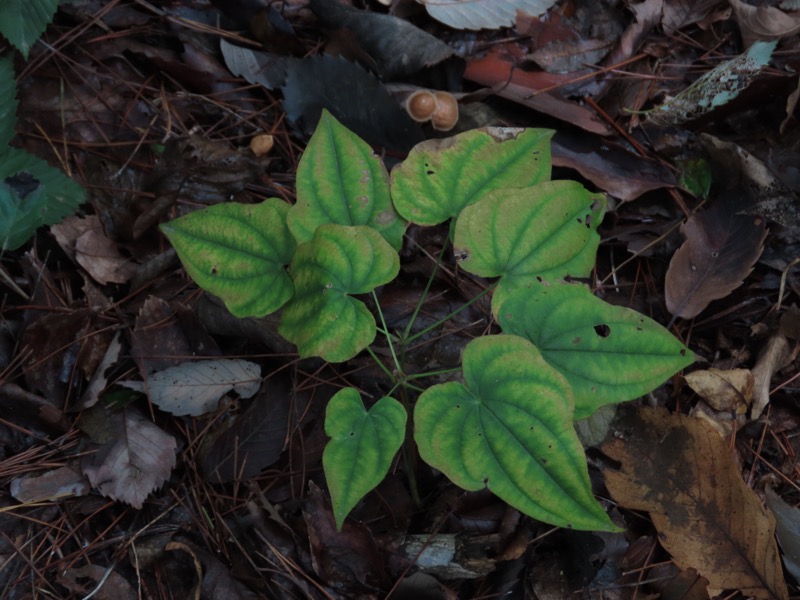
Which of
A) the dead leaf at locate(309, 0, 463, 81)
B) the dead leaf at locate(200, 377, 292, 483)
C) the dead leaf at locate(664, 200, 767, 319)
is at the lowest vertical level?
the dead leaf at locate(200, 377, 292, 483)

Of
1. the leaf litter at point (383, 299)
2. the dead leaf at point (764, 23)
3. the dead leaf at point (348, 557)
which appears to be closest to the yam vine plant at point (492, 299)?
the dead leaf at point (348, 557)

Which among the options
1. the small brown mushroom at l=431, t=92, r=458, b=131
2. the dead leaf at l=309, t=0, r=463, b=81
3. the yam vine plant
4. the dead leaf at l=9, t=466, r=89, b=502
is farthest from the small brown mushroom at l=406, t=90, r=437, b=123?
the dead leaf at l=9, t=466, r=89, b=502

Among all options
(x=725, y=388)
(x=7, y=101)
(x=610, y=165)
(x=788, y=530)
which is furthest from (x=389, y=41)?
(x=788, y=530)

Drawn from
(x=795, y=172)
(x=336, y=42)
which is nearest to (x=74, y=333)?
(x=336, y=42)

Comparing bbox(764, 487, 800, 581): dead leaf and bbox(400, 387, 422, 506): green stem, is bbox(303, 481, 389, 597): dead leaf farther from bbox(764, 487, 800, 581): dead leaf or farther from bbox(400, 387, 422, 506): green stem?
bbox(764, 487, 800, 581): dead leaf

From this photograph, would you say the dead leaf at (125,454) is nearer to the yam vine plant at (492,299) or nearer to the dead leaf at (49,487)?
the dead leaf at (49,487)

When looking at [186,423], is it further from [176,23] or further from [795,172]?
[795,172]
